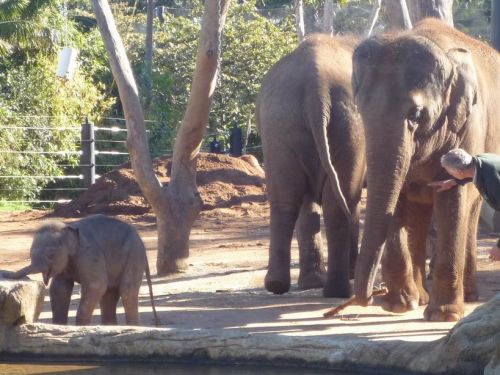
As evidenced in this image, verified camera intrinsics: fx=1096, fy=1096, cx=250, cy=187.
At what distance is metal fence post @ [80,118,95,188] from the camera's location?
21109mm

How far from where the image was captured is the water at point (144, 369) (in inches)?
228

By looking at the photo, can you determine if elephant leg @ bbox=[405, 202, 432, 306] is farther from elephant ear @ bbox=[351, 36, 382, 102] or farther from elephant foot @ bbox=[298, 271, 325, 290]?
elephant ear @ bbox=[351, 36, 382, 102]

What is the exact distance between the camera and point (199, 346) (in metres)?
6.02

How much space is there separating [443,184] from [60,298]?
2.64 metres

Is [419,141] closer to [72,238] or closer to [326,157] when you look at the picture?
[326,157]

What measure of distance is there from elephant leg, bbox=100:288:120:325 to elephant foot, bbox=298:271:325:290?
2.30 m

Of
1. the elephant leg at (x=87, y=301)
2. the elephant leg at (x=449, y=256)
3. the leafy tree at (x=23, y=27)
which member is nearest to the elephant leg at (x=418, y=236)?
the elephant leg at (x=449, y=256)

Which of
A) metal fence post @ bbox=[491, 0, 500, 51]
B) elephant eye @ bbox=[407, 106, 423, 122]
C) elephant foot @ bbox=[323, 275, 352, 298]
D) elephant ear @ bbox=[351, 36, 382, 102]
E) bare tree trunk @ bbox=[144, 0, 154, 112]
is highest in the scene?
bare tree trunk @ bbox=[144, 0, 154, 112]

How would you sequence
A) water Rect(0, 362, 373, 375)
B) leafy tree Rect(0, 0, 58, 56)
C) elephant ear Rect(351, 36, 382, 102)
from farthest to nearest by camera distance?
leafy tree Rect(0, 0, 58, 56) → elephant ear Rect(351, 36, 382, 102) → water Rect(0, 362, 373, 375)

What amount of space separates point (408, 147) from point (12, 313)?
9.02 feet

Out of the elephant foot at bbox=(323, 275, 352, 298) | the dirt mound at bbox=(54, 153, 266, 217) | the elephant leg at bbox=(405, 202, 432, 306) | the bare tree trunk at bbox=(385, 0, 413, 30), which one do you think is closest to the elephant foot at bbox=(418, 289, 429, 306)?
the elephant leg at bbox=(405, 202, 432, 306)

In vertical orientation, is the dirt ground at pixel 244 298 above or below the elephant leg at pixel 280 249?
below

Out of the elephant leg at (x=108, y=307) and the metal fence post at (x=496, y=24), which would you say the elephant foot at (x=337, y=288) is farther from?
the metal fence post at (x=496, y=24)

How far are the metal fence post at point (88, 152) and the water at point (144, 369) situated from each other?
1496cm
